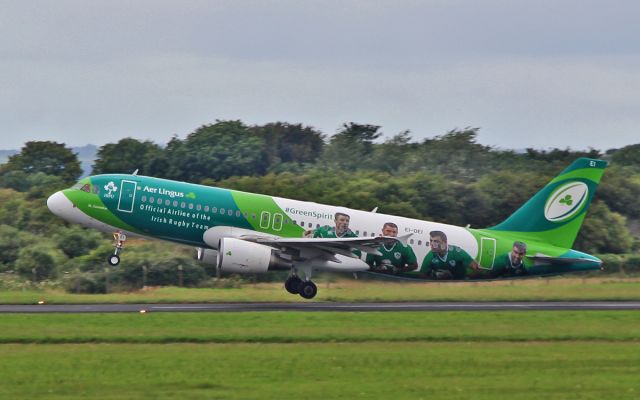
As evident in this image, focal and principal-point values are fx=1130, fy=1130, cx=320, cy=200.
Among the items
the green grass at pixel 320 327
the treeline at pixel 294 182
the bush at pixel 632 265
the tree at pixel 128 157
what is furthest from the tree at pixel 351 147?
the green grass at pixel 320 327

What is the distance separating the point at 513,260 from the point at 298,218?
27.9 ft

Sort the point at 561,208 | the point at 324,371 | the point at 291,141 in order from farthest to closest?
the point at 291,141 → the point at 561,208 → the point at 324,371

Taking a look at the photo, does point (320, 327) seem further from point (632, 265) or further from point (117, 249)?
point (632, 265)

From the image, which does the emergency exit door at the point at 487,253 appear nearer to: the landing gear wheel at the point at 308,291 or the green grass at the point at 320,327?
the landing gear wheel at the point at 308,291

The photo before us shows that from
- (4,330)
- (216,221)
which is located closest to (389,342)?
(4,330)

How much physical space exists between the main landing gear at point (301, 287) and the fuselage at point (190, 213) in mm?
1590

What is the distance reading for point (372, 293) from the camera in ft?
136

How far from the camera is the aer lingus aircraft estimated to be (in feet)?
131

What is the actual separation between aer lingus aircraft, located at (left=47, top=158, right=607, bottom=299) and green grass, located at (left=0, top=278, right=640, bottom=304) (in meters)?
0.73

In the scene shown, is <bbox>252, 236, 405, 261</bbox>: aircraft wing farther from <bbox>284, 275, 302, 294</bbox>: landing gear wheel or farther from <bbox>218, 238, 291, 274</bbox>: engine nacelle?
<bbox>284, 275, 302, 294</bbox>: landing gear wheel

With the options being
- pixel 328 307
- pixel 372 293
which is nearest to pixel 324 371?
pixel 328 307

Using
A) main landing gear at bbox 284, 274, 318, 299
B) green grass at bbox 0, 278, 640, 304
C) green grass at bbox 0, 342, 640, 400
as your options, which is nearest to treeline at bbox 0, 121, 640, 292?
green grass at bbox 0, 278, 640, 304

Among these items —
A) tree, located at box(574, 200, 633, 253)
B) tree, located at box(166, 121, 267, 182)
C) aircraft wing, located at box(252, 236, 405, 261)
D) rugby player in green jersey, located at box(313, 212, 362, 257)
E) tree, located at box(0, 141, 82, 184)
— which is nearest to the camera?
aircraft wing, located at box(252, 236, 405, 261)

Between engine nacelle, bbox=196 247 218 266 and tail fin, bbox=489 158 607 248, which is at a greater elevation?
tail fin, bbox=489 158 607 248
